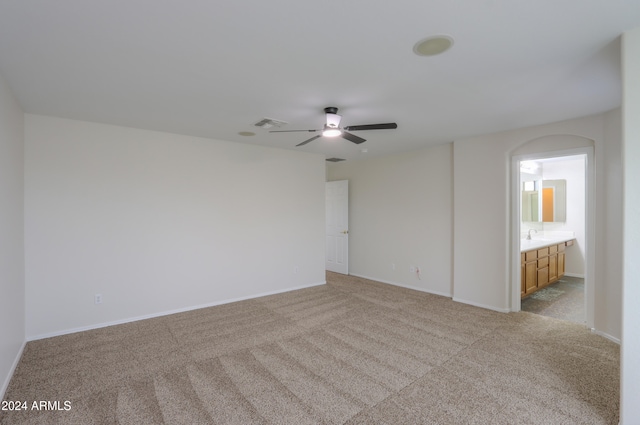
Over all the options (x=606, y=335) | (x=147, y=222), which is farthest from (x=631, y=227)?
(x=147, y=222)

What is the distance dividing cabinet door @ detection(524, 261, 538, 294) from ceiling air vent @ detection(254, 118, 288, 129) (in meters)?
4.28

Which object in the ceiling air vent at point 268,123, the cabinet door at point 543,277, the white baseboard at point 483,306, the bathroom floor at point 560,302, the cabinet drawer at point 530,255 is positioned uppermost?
the ceiling air vent at point 268,123

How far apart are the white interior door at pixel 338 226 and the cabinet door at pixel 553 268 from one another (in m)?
3.82

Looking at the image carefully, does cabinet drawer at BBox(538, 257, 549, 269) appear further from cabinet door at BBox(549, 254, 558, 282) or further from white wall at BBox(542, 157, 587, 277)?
white wall at BBox(542, 157, 587, 277)

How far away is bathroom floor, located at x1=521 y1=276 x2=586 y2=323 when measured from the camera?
13.8 feet

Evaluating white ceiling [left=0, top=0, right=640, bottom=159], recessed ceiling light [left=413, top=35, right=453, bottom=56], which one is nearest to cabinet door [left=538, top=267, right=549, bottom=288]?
white ceiling [left=0, top=0, right=640, bottom=159]

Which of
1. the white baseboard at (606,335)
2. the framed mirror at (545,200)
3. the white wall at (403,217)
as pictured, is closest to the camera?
the white baseboard at (606,335)

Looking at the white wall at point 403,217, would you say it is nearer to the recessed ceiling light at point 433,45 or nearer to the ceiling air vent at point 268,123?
the ceiling air vent at point 268,123

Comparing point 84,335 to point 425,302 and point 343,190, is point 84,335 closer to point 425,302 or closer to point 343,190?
point 425,302

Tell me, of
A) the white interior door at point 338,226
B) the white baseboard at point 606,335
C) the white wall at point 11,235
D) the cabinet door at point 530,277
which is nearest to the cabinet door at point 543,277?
the cabinet door at point 530,277

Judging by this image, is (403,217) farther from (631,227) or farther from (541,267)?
(631,227)

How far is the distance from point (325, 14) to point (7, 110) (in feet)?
9.44

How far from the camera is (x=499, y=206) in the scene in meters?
4.29

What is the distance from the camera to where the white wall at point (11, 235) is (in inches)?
95.9
